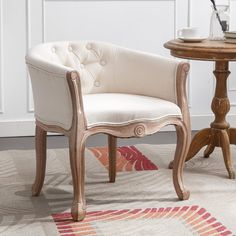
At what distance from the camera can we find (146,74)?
406 cm

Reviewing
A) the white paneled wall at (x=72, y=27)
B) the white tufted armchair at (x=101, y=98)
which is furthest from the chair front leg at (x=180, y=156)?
the white paneled wall at (x=72, y=27)

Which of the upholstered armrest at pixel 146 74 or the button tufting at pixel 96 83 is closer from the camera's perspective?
the upholstered armrest at pixel 146 74

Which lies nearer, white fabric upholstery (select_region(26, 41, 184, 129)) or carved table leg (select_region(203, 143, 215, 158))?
white fabric upholstery (select_region(26, 41, 184, 129))

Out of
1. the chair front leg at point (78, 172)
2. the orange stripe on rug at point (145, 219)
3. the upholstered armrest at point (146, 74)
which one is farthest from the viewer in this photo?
the upholstered armrest at point (146, 74)

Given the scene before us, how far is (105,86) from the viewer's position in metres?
4.15

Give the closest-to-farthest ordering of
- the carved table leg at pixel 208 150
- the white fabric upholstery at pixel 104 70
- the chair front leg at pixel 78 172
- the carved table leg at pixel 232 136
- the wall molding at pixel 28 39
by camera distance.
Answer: the chair front leg at pixel 78 172, the white fabric upholstery at pixel 104 70, the carved table leg at pixel 232 136, the carved table leg at pixel 208 150, the wall molding at pixel 28 39

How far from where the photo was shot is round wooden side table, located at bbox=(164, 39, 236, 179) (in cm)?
418

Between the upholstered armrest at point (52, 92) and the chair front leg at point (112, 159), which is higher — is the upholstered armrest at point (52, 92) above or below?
above

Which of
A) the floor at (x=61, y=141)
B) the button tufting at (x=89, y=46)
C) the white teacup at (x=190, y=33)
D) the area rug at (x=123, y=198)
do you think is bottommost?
the floor at (x=61, y=141)

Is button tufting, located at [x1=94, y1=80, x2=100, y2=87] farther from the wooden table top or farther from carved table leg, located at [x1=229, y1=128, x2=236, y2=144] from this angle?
carved table leg, located at [x1=229, y1=128, x2=236, y2=144]

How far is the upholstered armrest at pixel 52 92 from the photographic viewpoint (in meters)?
3.55

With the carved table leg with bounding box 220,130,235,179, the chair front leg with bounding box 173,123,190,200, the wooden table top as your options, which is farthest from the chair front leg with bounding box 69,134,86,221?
the carved table leg with bounding box 220,130,235,179

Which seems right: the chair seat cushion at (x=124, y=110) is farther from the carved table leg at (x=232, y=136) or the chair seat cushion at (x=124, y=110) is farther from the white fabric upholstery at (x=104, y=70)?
the carved table leg at (x=232, y=136)

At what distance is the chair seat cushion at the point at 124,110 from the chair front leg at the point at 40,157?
1.08ft
